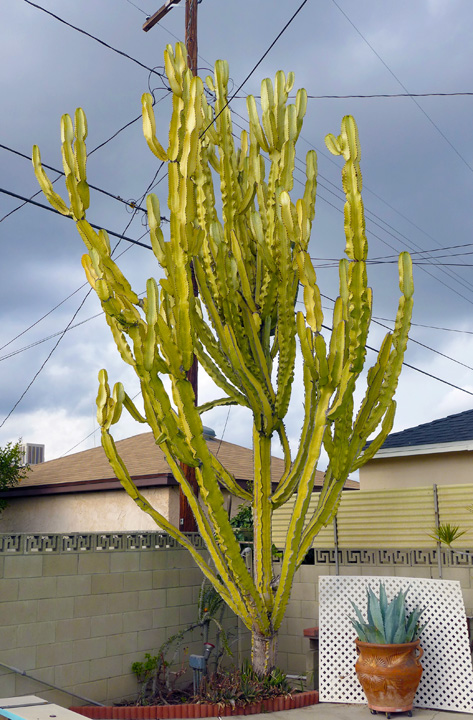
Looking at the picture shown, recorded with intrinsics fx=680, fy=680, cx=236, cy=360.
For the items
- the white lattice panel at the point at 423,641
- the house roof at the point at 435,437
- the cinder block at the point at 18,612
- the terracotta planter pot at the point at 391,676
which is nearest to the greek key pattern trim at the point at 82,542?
the cinder block at the point at 18,612

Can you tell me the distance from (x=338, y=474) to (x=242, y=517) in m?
3.03

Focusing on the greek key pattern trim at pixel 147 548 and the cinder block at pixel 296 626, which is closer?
the greek key pattern trim at pixel 147 548

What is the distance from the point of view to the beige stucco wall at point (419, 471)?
934 cm

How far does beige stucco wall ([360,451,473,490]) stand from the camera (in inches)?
368

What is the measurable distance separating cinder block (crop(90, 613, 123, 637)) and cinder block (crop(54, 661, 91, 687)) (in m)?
0.30

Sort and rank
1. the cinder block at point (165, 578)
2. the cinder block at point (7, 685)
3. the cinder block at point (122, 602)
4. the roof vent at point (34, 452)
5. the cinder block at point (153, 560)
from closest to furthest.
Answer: the cinder block at point (7, 685) → the cinder block at point (122, 602) → the cinder block at point (153, 560) → the cinder block at point (165, 578) → the roof vent at point (34, 452)

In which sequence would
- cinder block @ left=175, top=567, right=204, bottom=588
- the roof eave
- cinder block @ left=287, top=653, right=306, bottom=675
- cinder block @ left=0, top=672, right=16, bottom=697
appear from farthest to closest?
the roof eave → cinder block @ left=287, top=653, right=306, bottom=675 → cinder block @ left=175, top=567, right=204, bottom=588 → cinder block @ left=0, top=672, right=16, bottom=697

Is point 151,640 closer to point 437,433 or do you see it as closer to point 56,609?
point 56,609

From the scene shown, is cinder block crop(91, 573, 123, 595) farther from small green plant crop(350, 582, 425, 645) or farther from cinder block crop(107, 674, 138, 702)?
small green plant crop(350, 582, 425, 645)

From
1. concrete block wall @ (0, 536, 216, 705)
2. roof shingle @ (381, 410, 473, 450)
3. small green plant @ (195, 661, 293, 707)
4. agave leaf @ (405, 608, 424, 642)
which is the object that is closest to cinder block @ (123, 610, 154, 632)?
concrete block wall @ (0, 536, 216, 705)

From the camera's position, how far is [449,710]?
253 inches

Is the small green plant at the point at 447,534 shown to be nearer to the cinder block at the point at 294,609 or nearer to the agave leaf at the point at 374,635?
the agave leaf at the point at 374,635

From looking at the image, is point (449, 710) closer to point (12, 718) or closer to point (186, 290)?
point (12, 718)

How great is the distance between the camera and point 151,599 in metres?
7.54
